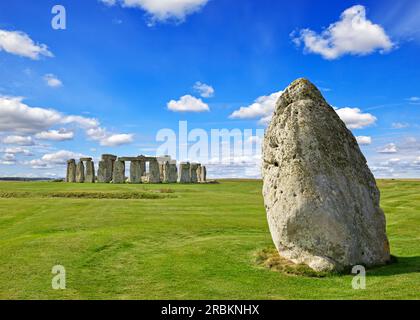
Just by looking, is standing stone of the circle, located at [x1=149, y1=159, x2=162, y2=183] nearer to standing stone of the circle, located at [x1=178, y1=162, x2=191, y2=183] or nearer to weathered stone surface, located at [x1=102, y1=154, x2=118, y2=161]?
weathered stone surface, located at [x1=102, y1=154, x2=118, y2=161]

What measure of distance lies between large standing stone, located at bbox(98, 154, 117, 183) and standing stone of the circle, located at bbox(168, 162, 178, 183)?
1120 centimetres

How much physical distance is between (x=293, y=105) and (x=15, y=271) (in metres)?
10.8

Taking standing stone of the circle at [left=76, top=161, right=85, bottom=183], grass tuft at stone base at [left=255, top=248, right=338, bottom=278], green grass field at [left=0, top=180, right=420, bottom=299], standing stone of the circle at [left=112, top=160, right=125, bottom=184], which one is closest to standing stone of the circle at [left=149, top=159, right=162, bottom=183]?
standing stone of the circle at [left=112, top=160, right=125, bottom=184]

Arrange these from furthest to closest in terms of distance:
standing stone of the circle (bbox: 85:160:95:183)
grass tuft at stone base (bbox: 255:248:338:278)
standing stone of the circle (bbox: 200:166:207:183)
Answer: standing stone of the circle (bbox: 200:166:207:183), standing stone of the circle (bbox: 85:160:95:183), grass tuft at stone base (bbox: 255:248:338:278)

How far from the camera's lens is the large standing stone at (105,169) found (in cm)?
7144

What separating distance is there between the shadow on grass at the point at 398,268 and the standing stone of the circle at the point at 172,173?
64.6 metres

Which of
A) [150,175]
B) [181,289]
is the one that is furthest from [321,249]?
[150,175]

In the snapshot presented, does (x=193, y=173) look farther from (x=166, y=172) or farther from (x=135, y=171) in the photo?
(x=135, y=171)

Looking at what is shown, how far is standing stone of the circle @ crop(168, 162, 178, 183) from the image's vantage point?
7744 centimetres

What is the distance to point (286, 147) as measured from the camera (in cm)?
1356

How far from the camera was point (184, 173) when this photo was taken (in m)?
79.1

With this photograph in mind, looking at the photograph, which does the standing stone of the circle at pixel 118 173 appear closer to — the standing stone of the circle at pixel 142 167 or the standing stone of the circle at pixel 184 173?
the standing stone of the circle at pixel 142 167

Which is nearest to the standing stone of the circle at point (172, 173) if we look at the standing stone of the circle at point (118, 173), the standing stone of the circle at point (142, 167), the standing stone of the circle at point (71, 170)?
the standing stone of the circle at point (142, 167)

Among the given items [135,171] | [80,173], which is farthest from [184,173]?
[80,173]
